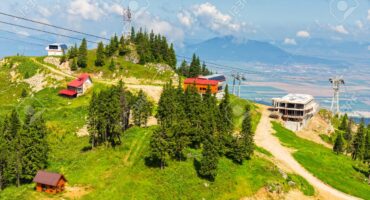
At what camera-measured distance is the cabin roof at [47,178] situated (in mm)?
77438

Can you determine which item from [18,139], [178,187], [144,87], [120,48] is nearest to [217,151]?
[178,187]

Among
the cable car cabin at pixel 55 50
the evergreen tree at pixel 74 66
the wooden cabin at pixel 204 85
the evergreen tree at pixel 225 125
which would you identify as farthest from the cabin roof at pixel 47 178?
the cable car cabin at pixel 55 50

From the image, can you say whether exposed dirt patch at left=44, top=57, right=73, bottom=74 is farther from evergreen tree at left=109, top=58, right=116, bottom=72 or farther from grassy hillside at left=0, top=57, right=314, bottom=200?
grassy hillside at left=0, top=57, right=314, bottom=200

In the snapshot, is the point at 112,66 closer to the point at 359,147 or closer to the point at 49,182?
the point at 49,182

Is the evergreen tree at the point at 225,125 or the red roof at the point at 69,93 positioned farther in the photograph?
the red roof at the point at 69,93

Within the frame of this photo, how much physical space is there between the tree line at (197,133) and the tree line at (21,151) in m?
24.1

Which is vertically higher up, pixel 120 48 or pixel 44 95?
pixel 120 48

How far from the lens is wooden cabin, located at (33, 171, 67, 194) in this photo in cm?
7759

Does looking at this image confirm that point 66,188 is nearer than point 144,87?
Yes

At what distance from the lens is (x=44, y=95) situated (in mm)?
147375

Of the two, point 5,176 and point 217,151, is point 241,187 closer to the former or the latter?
point 217,151

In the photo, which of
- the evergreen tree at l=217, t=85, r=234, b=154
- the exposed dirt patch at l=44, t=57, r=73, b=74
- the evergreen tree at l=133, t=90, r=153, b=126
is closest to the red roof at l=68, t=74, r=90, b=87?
the exposed dirt patch at l=44, t=57, r=73, b=74

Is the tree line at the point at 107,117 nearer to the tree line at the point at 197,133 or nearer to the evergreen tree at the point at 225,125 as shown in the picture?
the tree line at the point at 197,133

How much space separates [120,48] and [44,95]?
47.8 metres
